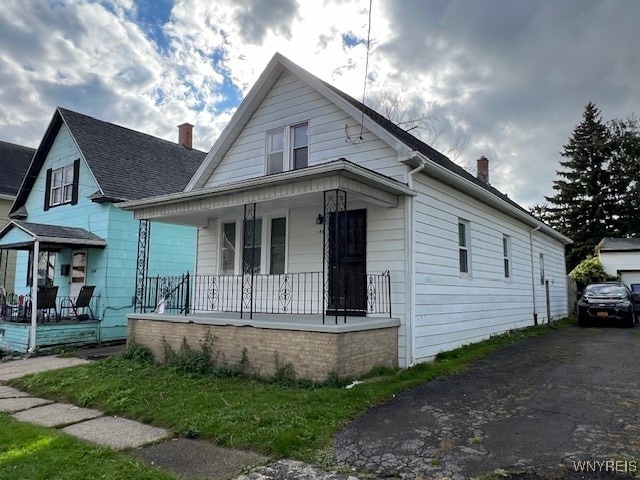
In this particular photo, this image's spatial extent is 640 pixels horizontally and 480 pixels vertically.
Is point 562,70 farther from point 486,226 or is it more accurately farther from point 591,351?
point 591,351

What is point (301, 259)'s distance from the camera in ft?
32.0

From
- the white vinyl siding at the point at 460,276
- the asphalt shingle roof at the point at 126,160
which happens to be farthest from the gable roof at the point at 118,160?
the white vinyl siding at the point at 460,276

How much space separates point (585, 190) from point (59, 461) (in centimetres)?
4210

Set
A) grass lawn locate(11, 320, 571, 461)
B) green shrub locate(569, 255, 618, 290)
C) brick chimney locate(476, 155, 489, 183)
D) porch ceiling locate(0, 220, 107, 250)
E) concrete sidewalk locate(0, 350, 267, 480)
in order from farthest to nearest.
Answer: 1. green shrub locate(569, 255, 618, 290)
2. brick chimney locate(476, 155, 489, 183)
3. porch ceiling locate(0, 220, 107, 250)
4. grass lawn locate(11, 320, 571, 461)
5. concrete sidewalk locate(0, 350, 267, 480)

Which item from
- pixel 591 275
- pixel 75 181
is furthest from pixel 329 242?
pixel 591 275

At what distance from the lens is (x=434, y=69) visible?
13.4m

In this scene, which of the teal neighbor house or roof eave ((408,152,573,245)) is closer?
roof eave ((408,152,573,245))

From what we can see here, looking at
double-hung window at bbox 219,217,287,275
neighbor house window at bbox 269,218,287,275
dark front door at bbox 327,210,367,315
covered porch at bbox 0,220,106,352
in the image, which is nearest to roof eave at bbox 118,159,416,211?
dark front door at bbox 327,210,367,315

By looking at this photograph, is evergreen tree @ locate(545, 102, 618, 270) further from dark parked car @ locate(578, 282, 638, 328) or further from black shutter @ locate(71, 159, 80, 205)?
black shutter @ locate(71, 159, 80, 205)

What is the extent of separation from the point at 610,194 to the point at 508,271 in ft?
100

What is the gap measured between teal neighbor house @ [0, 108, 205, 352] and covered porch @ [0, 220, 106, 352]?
29 mm

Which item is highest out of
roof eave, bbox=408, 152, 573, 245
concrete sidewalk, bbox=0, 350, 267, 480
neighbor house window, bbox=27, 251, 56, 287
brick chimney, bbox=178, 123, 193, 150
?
brick chimney, bbox=178, 123, 193, 150

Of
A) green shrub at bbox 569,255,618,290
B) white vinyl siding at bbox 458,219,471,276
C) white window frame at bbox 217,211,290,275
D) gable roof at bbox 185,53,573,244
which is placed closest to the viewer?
gable roof at bbox 185,53,573,244

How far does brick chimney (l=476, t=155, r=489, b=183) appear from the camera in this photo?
20.1 metres
